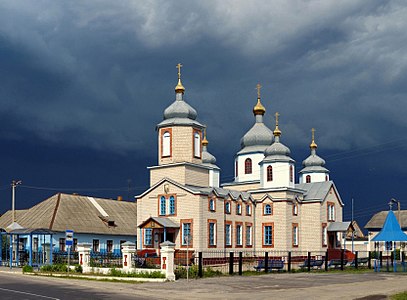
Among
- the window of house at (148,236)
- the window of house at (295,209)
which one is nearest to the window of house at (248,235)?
the window of house at (295,209)

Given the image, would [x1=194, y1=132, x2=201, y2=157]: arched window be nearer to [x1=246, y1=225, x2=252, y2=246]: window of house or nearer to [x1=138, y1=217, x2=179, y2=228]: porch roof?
[x1=138, y1=217, x2=179, y2=228]: porch roof

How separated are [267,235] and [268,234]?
0.11 meters

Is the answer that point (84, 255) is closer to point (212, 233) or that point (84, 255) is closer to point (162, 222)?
point (162, 222)

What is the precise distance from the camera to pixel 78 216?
50.3 metres

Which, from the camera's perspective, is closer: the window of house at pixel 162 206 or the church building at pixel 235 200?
the church building at pixel 235 200

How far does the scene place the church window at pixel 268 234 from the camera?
4909 centimetres

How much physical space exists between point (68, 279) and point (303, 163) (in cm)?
3955

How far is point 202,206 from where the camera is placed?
43.2 meters

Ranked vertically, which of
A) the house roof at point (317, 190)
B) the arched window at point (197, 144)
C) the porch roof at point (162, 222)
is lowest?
the porch roof at point (162, 222)

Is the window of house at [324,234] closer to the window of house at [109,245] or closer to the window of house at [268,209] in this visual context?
the window of house at [268,209]

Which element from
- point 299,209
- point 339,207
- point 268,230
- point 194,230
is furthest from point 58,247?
point 339,207

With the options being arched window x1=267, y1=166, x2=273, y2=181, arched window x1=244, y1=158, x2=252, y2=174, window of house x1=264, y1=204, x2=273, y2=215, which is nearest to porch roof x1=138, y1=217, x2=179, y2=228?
window of house x1=264, y1=204, x2=273, y2=215

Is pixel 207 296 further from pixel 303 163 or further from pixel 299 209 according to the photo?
pixel 303 163

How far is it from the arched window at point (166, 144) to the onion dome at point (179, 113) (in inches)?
30.0
